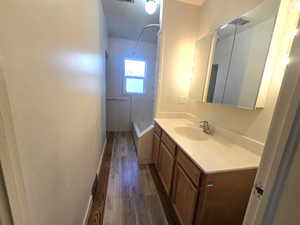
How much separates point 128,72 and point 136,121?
143cm

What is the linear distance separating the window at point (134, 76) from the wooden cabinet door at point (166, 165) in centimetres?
236

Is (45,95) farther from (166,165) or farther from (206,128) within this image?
(206,128)

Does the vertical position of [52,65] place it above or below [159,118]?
above

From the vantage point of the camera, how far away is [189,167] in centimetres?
111

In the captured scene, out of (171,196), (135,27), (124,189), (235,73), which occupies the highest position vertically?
(135,27)

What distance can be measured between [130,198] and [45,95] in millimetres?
1621

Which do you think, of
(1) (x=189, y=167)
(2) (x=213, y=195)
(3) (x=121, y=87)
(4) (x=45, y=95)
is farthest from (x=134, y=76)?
(2) (x=213, y=195)

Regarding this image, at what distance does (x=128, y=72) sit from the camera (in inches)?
145

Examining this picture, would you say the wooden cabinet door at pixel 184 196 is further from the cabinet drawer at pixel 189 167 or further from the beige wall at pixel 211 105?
the beige wall at pixel 211 105

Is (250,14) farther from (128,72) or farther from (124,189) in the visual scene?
(128,72)

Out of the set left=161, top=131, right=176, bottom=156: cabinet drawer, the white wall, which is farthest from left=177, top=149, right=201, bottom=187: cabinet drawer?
the white wall

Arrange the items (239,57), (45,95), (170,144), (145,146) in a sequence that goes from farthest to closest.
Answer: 1. (145,146)
2. (170,144)
3. (239,57)
4. (45,95)

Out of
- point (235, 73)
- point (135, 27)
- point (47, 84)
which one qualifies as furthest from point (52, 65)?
point (135, 27)

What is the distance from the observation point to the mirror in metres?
1.11
